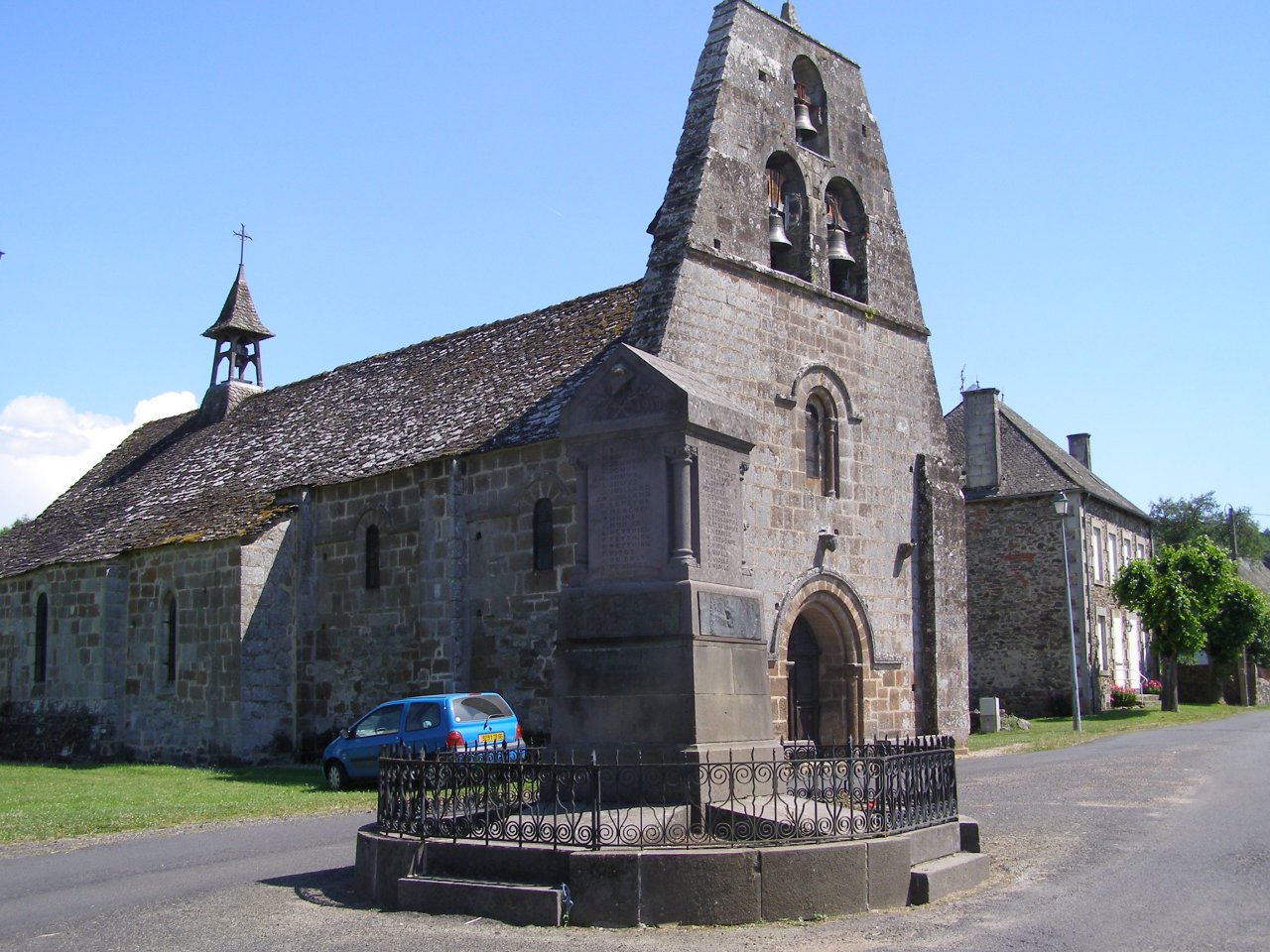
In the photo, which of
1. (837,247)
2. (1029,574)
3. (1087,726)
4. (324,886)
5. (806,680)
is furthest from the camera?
(1029,574)

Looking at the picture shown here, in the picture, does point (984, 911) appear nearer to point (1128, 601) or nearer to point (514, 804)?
point (514, 804)

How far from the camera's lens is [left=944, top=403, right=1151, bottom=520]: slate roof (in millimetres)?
36406

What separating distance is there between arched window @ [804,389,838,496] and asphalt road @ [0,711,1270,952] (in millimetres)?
6686

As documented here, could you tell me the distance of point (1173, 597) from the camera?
36000 mm

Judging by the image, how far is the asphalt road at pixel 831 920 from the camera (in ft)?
25.4

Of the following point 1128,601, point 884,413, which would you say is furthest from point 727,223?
point 1128,601

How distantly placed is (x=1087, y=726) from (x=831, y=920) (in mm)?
24494

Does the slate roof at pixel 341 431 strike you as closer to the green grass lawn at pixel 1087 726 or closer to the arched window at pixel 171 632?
the arched window at pixel 171 632

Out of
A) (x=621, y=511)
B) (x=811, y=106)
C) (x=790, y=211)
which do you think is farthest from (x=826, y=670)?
(x=621, y=511)

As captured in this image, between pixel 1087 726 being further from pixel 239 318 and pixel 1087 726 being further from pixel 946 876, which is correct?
pixel 239 318

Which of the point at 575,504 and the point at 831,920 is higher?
the point at 575,504

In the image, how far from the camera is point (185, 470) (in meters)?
30.8

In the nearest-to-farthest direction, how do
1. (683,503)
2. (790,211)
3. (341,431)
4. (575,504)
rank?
1. (683,503)
2. (575,504)
3. (790,211)
4. (341,431)

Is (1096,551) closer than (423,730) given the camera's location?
No
